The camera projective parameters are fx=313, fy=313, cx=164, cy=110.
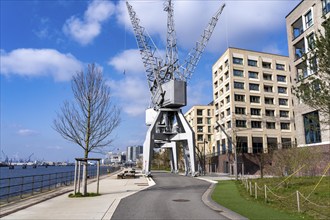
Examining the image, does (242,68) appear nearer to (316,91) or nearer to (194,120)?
(194,120)

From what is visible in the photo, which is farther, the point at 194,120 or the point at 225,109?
the point at 194,120

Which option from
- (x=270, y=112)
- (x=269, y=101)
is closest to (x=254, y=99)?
(x=269, y=101)

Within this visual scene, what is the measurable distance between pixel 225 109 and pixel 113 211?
190ft

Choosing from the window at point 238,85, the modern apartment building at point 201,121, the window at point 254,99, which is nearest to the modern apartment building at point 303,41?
the window at point 238,85

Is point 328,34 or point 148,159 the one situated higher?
point 328,34

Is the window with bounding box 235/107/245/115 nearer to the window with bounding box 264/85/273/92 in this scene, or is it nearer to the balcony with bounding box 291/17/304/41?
the window with bounding box 264/85/273/92

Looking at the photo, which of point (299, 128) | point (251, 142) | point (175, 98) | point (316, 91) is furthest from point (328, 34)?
point (251, 142)

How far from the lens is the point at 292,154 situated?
24125mm

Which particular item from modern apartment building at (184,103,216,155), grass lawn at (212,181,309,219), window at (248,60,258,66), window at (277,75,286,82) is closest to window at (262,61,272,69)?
window at (248,60,258,66)

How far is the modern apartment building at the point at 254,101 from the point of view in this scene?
65000mm

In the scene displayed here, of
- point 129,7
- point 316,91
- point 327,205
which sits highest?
point 129,7

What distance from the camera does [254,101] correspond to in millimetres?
67625

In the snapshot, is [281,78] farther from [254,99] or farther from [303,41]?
[303,41]

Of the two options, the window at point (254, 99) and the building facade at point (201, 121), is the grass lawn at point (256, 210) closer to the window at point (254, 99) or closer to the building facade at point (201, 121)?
the window at point (254, 99)
